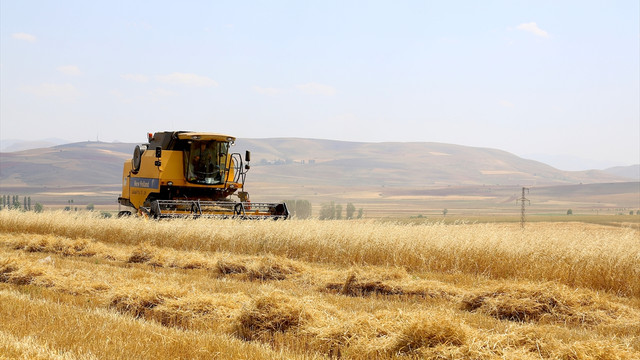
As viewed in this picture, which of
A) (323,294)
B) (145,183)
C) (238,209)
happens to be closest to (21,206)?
(145,183)

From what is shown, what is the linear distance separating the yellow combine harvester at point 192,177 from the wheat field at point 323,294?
7.10 ft

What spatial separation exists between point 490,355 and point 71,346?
3.63 meters

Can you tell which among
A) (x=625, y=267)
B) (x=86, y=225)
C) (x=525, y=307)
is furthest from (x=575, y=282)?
(x=86, y=225)

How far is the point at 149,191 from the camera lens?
19.1 meters

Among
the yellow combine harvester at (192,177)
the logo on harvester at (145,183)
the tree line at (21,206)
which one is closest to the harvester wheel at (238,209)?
the yellow combine harvester at (192,177)

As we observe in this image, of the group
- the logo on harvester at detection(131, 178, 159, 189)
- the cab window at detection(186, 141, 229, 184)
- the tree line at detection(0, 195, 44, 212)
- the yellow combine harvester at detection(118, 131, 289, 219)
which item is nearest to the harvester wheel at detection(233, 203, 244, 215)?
the yellow combine harvester at detection(118, 131, 289, 219)

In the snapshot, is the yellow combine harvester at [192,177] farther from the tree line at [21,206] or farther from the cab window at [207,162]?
the tree line at [21,206]

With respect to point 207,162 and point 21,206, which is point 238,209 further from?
point 21,206

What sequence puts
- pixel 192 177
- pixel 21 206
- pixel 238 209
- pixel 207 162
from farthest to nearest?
pixel 21 206 → pixel 207 162 → pixel 192 177 → pixel 238 209

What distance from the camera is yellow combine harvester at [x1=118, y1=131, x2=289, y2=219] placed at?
60.3 feet

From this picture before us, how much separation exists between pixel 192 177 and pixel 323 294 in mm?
10815

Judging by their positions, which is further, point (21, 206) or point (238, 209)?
point (21, 206)

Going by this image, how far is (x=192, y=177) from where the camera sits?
19.1m

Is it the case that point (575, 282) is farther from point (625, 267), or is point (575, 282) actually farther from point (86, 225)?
point (86, 225)
